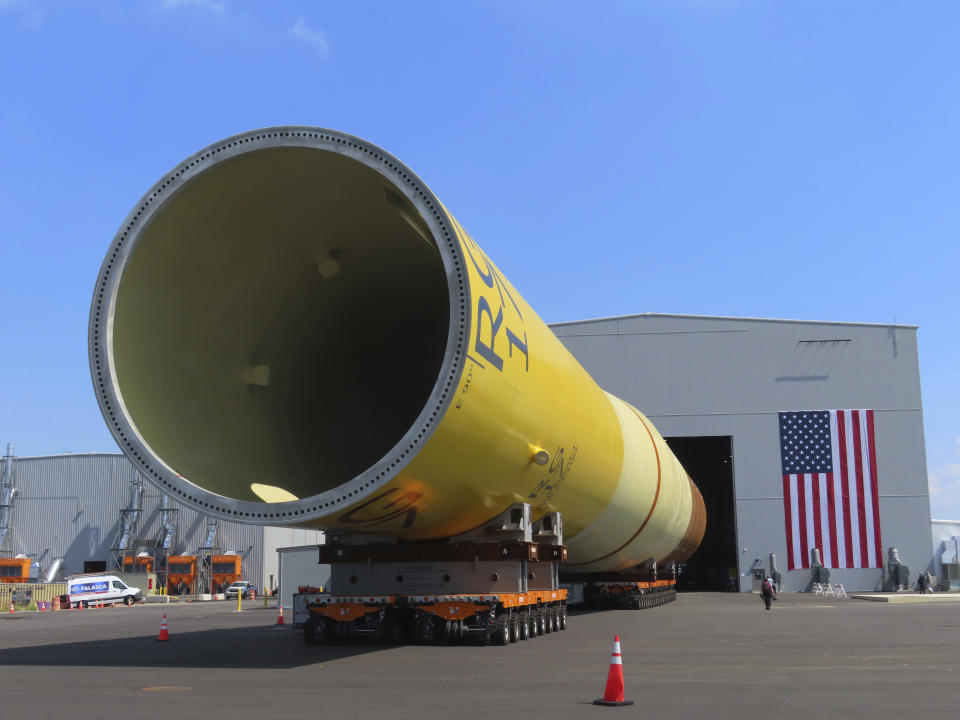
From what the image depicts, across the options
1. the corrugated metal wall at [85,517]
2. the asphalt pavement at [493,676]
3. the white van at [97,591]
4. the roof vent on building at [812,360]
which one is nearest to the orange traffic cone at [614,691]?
the asphalt pavement at [493,676]

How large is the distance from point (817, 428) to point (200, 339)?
35766mm

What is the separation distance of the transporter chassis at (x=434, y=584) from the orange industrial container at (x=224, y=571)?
37.9 meters

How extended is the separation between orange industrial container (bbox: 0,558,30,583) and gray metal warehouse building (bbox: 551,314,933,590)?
104ft

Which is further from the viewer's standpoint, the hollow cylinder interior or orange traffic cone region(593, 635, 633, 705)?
the hollow cylinder interior

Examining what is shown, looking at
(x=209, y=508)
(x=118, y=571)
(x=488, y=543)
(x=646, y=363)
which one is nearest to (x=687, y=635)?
(x=488, y=543)

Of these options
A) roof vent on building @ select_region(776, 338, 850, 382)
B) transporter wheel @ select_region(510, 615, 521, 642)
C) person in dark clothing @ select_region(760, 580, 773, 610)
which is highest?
roof vent on building @ select_region(776, 338, 850, 382)

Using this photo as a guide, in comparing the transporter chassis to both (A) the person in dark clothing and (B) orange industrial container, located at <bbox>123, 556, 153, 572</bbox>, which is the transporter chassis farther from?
(B) orange industrial container, located at <bbox>123, 556, 153, 572</bbox>

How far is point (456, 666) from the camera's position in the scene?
460 inches

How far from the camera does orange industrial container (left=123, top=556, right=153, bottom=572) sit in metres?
52.0

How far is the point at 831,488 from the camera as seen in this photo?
4184cm

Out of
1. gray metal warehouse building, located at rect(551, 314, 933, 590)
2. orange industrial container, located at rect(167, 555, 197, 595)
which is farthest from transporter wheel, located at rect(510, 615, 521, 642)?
orange industrial container, located at rect(167, 555, 197, 595)

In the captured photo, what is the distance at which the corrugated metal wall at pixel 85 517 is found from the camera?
2104 inches

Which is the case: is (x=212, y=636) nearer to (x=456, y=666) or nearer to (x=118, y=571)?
(x=456, y=666)

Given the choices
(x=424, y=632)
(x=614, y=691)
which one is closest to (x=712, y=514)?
(x=424, y=632)
